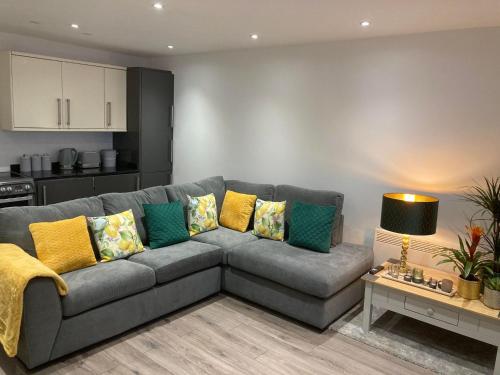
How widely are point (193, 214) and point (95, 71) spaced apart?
245 cm

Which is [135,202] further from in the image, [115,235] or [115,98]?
[115,98]

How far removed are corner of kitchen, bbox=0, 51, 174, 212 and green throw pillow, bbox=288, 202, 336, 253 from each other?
2.61 m

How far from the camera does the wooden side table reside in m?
2.66

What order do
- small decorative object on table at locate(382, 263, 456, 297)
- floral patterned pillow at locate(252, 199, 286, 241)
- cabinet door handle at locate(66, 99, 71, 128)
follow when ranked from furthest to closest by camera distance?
cabinet door handle at locate(66, 99, 71, 128)
floral patterned pillow at locate(252, 199, 286, 241)
small decorative object on table at locate(382, 263, 456, 297)

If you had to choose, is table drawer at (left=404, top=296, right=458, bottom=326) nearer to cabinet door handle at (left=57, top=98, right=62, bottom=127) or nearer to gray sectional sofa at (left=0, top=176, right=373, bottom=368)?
gray sectional sofa at (left=0, top=176, right=373, bottom=368)

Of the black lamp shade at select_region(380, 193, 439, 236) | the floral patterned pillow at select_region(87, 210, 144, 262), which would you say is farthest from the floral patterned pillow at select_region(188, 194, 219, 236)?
the black lamp shade at select_region(380, 193, 439, 236)

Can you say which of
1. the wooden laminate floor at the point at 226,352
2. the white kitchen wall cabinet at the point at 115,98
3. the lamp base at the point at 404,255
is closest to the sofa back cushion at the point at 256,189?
the wooden laminate floor at the point at 226,352

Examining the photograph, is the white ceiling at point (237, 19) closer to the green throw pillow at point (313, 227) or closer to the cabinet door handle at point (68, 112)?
the cabinet door handle at point (68, 112)

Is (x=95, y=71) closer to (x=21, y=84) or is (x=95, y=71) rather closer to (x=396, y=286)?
(x=21, y=84)

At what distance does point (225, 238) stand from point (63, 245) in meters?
1.49

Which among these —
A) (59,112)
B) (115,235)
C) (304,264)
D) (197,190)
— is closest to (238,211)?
(197,190)

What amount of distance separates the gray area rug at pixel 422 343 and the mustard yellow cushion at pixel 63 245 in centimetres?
203

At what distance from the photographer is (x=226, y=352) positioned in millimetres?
2887

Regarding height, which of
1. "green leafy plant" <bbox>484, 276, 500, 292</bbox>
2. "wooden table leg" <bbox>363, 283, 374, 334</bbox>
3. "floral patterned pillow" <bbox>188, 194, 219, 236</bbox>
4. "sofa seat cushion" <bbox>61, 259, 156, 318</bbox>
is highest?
"floral patterned pillow" <bbox>188, 194, 219, 236</bbox>
